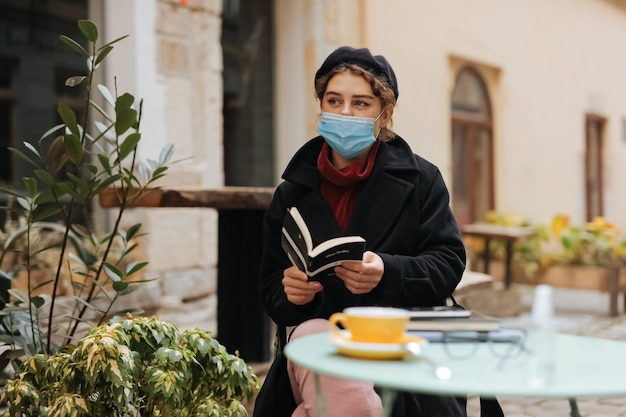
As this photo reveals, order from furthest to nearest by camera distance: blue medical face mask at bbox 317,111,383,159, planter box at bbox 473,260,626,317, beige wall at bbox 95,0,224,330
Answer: planter box at bbox 473,260,626,317 < beige wall at bbox 95,0,224,330 < blue medical face mask at bbox 317,111,383,159

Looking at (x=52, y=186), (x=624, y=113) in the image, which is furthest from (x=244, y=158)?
(x=624, y=113)

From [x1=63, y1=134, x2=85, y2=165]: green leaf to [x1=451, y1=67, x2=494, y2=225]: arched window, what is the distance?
6929mm

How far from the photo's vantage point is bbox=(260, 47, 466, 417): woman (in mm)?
2424

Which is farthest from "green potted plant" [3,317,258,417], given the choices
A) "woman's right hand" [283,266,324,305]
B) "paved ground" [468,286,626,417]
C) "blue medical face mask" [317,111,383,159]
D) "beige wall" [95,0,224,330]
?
"beige wall" [95,0,224,330]

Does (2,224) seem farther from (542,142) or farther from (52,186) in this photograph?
(542,142)

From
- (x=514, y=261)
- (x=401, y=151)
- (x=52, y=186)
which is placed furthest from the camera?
(x=514, y=261)

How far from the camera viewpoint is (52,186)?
10.1ft

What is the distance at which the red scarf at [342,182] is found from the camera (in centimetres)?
259

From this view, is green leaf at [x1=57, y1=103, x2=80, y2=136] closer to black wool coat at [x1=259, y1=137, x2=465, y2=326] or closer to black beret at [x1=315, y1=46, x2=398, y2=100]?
black wool coat at [x1=259, y1=137, x2=465, y2=326]

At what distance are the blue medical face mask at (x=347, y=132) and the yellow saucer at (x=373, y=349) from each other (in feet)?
2.88

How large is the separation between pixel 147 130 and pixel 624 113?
396 inches

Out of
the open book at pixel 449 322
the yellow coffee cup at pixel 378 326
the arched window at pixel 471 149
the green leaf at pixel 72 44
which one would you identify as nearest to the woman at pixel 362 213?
the open book at pixel 449 322

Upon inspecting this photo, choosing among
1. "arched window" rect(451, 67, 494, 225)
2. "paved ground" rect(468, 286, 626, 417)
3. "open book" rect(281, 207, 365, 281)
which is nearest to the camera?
"open book" rect(281, 207, 365, 281)

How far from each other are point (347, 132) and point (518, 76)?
8511 millimetres
